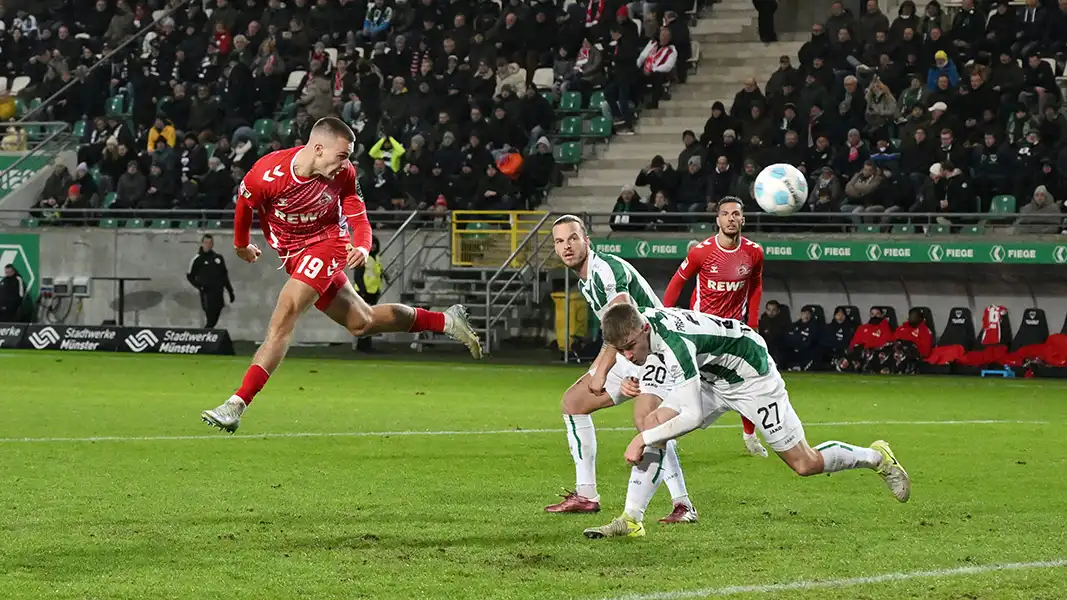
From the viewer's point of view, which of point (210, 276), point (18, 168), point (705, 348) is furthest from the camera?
point (18, 168)

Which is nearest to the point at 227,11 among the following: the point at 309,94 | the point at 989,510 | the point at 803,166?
the point at 309,94

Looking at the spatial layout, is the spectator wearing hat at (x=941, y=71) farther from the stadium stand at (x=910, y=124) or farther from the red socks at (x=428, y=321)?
the red socks at (x=428, y=321)

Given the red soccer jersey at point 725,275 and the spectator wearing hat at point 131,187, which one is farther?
the spectator wearing hat at point 131,187

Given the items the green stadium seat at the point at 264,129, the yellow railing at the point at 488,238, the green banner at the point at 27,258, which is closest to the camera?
the yellow railing at the point at 488,238

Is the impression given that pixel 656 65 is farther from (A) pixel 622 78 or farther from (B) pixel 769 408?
(B) pixel 769 408

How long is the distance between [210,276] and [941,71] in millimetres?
13387

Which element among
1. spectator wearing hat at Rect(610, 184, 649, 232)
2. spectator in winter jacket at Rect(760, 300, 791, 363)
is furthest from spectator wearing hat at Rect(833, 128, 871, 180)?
spectator wearing hat at Rect(610, 184, 649, 232)

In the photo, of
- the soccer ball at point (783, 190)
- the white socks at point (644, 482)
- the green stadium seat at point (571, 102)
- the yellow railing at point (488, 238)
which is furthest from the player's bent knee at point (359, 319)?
the green stadium seat at point (571, 102)

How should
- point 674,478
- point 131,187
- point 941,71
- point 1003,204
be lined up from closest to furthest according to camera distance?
point 674,478 < point 1003,204 < point 941,71 < point 131,187

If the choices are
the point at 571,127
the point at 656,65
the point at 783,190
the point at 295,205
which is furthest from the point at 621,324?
the point at 656,65

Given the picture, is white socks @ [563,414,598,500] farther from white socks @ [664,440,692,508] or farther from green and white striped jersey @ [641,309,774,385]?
green and white striped jersey @ [641,309,774,385]

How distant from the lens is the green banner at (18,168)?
110 ft

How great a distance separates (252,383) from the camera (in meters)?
9.88

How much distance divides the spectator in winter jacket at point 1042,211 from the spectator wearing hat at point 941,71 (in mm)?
2982
